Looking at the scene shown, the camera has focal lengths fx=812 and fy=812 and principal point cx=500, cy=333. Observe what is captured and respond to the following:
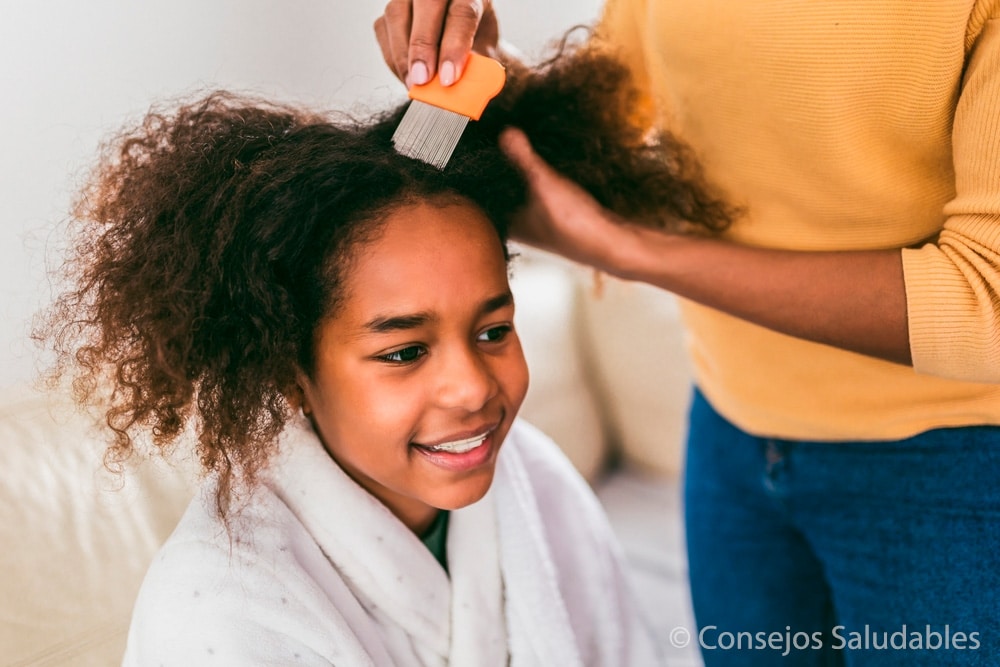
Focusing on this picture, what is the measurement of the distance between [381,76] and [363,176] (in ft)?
1.69

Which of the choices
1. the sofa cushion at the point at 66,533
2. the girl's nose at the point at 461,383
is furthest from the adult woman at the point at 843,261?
the sofa cushion at the point at 66,533

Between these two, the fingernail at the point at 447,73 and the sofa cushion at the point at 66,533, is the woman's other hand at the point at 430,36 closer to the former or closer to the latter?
the fingernail at the point at 447,73

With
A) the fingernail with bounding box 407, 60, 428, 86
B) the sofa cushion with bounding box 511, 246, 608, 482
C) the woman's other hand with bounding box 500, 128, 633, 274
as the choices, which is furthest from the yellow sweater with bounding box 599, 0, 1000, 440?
the sofa cushion with bounding box 511, 246, 608, 482

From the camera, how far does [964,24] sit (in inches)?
23.7

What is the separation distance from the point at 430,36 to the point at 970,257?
460mm

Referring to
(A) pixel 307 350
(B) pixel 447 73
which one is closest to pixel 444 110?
(B) pixel 447 73

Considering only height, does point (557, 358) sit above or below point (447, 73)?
below

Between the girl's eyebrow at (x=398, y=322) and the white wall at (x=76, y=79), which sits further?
the white wall at (x=76, y=79)

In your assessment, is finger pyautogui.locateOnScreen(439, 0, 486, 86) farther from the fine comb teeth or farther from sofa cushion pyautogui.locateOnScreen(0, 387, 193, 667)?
sofa cushion pyautogui.locateOnScreen(0, 387, 193, 667)

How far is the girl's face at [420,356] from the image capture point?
717 millimetres

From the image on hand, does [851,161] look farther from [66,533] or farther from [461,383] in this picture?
[66,533]

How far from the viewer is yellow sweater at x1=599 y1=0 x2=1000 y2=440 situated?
0.62 meters

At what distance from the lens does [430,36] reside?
670mm

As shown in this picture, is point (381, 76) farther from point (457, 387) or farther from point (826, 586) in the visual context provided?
point (826, 586)
